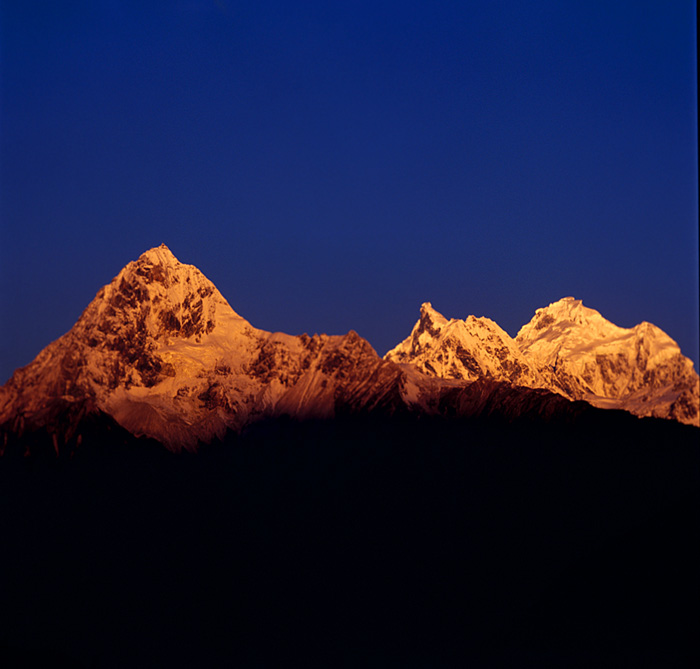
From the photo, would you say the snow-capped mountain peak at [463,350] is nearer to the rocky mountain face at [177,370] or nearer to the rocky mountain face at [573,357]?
the rocky mountain face at [573,357]

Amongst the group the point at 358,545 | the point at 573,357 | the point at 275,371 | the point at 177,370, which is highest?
the point at 573,357

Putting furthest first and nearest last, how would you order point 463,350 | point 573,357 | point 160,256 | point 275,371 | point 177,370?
1. point 275,371
2. point 177,370
3. point 160,256
4. point 463,350
5. point 573,357

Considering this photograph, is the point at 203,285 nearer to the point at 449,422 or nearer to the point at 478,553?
the point at 449,422

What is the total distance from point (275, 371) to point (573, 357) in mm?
12609

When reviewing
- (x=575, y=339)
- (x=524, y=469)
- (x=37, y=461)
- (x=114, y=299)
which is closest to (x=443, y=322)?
(x=575, y=339)

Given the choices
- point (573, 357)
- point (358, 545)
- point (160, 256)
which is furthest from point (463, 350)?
point (160, 256)

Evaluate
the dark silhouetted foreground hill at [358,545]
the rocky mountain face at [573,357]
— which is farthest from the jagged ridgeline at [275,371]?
the dark silhouetted foreground hill at [358,545]

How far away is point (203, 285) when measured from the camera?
44438 mm

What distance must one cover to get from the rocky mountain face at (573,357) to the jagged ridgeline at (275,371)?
50mm

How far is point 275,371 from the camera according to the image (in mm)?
47656

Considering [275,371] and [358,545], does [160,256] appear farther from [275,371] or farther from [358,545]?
[358,545]

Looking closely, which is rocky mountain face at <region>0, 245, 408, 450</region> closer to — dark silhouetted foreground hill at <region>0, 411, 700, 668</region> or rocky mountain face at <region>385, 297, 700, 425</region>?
dark silhouetted foreground hill at <region>0, 411, 700, 668</region>

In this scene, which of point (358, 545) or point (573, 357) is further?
point (358, 545)

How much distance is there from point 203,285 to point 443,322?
9666 mm
